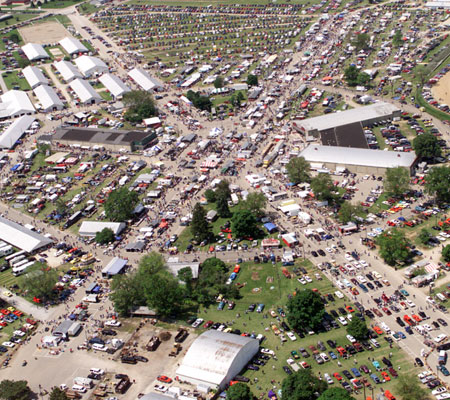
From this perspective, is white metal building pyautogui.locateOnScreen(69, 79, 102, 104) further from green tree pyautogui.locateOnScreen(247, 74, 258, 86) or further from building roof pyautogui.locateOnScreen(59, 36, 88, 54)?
green tree pyautogui.locateOnScreen(247, 74, 258, 86)

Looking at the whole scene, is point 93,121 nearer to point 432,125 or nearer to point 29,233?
point 29,233

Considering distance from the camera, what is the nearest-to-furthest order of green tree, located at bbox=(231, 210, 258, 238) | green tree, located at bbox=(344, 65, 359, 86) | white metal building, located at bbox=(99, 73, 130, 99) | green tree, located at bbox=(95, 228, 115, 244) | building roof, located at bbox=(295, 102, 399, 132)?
1. green tree, located at bbox=(231, 210, 258, 238)
2. green tree, located at bbox=(95, 228, 115, 244)
3. building roof, located at bbox=(295, 102, 399, 132)
4. green tree, located at bbox=(344, 65, 359, 86)
5. white metal building, located at bbox=(99, 73, 130, 99)

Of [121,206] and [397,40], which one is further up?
[397,40]

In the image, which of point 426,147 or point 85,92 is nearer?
point 426,147

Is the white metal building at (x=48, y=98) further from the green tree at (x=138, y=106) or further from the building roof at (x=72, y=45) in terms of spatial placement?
the building roof at (x=72, y=45)

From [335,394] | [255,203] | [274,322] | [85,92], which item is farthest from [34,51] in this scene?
[335,394]

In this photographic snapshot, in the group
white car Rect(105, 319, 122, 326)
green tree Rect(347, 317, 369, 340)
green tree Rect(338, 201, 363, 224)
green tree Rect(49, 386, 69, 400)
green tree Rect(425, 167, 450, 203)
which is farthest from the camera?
green tree Rect(425, 167, 450, 203)

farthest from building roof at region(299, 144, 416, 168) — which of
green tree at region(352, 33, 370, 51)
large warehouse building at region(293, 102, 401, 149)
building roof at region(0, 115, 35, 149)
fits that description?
green tree at region(352, 33, 370, 51)

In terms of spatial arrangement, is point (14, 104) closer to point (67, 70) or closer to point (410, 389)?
point (67, 70)
